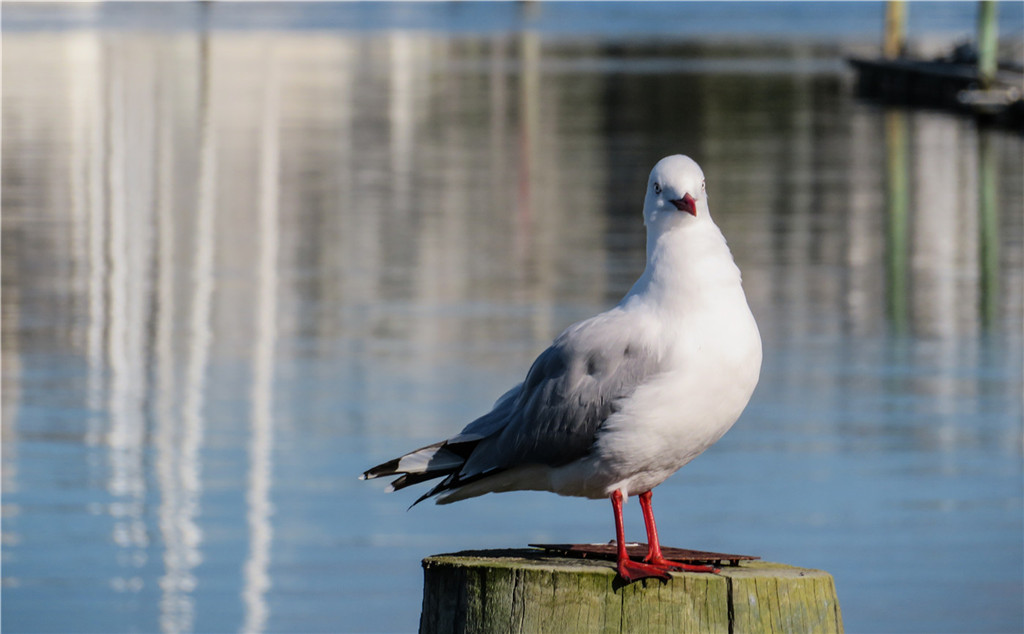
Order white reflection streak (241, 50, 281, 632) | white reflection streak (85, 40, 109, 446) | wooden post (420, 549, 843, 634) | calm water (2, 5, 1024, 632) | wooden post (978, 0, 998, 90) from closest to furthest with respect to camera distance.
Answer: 1. wooden post (420, 549, 843, 634)
2. white reflection streak (241, 50, 281, 632)
3. calm water (2, 5, 1024, 632)
4. white reflection streak (85, 40, 109, 446)
5. wooden post (978, 0, 998, 90)

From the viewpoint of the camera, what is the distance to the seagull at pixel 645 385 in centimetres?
447

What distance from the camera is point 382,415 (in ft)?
37.7

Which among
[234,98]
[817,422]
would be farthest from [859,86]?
[817,422]

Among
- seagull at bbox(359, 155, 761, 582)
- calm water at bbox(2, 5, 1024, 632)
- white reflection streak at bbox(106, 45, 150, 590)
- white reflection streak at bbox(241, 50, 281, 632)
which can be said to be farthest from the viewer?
white reflection streak at bbox(106, 45, 150, 590)

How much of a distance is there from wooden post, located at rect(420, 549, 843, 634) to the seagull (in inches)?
5.5

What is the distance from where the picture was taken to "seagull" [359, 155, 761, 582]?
447 centimetres

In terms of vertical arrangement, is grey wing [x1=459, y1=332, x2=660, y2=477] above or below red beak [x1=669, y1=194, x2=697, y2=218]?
below

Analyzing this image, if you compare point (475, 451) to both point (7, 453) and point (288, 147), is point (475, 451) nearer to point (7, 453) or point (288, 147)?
point (7, 453)

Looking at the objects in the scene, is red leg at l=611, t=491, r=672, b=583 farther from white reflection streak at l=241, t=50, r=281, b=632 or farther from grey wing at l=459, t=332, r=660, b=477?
white reflection streak at l=241, t=50, r=281, b=632

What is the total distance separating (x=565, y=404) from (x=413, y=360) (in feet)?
28.7

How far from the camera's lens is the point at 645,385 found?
451cm

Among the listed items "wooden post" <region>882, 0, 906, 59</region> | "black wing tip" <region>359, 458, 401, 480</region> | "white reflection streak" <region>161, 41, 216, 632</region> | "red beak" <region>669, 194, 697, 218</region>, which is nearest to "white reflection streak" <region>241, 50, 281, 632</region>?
"white reflection streak" <region>161, 41, 216, 632</region>

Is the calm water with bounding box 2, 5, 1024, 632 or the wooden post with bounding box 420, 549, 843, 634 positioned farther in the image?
the calm water with bounding box 2, 5, 1024, 632

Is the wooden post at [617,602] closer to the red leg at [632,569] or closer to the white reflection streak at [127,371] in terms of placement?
the red leg at [632,569]
